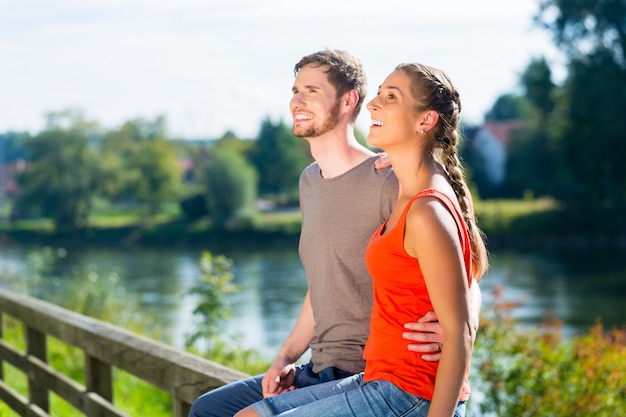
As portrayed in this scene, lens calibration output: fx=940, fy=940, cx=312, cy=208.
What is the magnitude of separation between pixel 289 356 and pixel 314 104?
656 millimetres

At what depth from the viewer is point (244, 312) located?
21453 mm

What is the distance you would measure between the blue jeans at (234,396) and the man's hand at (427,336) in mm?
461

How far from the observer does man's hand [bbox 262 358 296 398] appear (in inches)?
90.4

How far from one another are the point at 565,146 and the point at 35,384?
35.1 m

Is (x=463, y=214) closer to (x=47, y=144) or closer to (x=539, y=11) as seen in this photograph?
(x=539, y=11)

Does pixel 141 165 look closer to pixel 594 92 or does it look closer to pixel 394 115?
pixel 594 92

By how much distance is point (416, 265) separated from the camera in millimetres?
1847

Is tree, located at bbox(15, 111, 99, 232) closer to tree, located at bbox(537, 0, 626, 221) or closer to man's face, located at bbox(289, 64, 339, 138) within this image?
tree, located at bbox(537, 0, 626, 221)

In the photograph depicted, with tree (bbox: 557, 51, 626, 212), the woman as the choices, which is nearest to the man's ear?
the woman

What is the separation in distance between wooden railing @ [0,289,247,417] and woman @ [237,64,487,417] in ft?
2.22

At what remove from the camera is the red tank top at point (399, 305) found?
1850mm

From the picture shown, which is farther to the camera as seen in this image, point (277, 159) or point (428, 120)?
point (277, 159)

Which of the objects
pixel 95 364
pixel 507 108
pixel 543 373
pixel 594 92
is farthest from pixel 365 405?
pixel 507 108

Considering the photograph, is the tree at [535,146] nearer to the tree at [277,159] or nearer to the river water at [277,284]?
the river water at [277,284]
